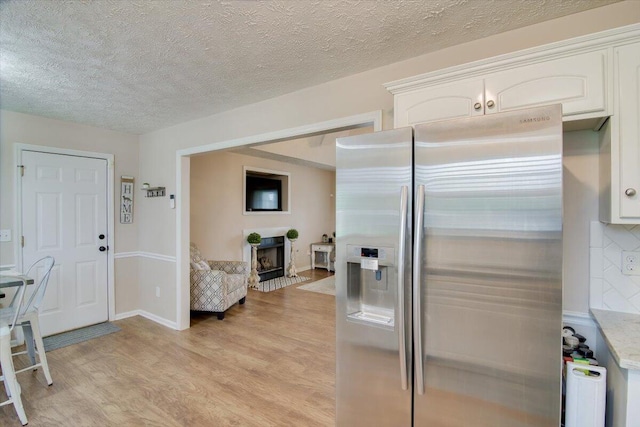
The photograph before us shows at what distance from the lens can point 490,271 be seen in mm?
1237

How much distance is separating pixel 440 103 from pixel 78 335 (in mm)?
4419

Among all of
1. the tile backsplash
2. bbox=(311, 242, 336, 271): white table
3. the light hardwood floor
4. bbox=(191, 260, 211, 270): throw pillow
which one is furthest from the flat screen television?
the tile backsplash

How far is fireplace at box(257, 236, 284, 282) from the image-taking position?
246 inches

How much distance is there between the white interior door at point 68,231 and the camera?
3.39 meters

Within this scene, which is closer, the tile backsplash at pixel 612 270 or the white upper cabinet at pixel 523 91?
the white upper cabinet at pixel 523 91

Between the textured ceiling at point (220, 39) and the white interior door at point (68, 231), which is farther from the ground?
the textured ceiling at point (220, 39)

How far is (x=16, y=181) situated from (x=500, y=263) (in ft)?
14.8

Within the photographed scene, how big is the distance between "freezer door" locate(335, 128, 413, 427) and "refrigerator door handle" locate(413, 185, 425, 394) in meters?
0.04

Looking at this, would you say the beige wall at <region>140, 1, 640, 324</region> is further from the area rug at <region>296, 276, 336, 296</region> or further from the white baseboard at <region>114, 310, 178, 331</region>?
the area rug at <region>296, 276, 336, 296</region>

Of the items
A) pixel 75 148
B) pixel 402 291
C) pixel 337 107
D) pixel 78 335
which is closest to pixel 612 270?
pixel 402 291

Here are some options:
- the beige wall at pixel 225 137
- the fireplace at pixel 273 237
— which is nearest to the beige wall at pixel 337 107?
the beige wall at pixel 225 137

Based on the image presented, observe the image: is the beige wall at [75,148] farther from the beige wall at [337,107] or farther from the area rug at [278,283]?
the area rug at [278,283]

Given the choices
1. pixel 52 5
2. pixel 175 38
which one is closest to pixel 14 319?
pixel 52 5

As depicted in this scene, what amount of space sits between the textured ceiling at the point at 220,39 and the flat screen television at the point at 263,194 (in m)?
3.24
